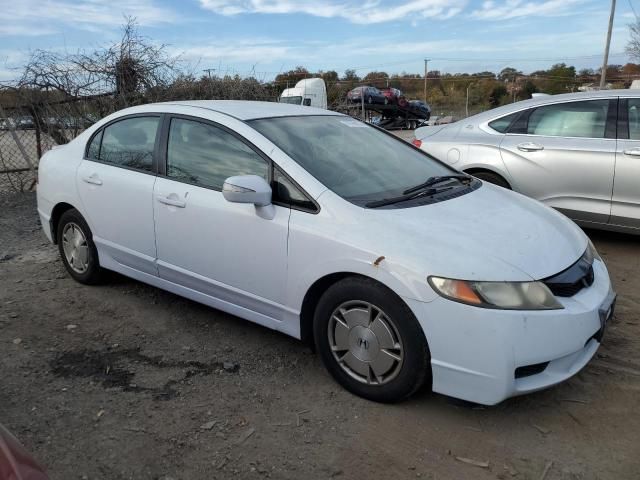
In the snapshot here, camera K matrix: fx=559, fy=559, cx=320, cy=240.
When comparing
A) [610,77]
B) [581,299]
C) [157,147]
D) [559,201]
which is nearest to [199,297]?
[157,147]

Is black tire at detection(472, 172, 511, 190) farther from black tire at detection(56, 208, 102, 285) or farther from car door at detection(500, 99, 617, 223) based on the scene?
black tire at detection(56, 208, 102, 285)

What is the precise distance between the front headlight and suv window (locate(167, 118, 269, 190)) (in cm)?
127

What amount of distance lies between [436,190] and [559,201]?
2652 millimetres

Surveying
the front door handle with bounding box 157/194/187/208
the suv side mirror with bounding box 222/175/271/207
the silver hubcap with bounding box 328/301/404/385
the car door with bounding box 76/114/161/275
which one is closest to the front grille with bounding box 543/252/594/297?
the silver hubcap with bounding box 328/301/404/385

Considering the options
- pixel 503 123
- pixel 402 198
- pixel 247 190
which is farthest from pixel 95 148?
pixel 503 123

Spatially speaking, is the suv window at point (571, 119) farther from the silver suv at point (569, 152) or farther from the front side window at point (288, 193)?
the front side window at point (288, 193)

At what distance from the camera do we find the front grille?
2680mm

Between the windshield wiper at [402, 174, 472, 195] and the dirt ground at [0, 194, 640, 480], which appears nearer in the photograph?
the dirt ground at [0, 194, 640, 480]

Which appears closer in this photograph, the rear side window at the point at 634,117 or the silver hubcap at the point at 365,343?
the silver hubcap at the point at 365,343

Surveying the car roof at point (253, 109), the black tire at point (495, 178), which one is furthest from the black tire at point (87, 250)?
the black tire at point (495, 178)

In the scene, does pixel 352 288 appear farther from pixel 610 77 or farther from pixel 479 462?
pixel 610 77

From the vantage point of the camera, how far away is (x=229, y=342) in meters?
3.67

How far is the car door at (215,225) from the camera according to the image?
10.4ft

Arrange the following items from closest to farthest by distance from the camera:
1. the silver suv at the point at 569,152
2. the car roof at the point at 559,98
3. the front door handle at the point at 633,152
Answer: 1. the front door handle at the point at 633,152
2. the silver suv at the point at 569,152
3. the car roof at the point at 559,98
